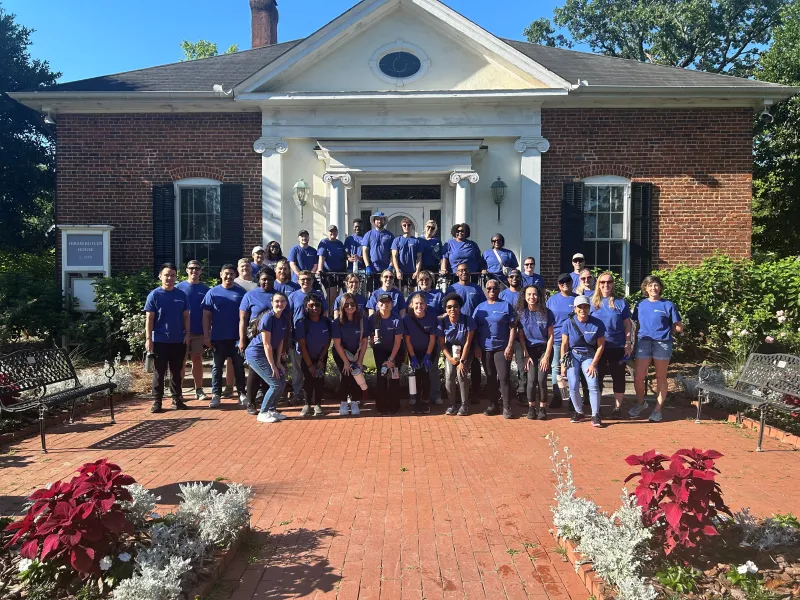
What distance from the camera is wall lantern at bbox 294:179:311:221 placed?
37.7ft

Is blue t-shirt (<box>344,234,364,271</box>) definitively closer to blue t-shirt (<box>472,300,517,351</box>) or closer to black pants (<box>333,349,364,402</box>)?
black pants (<box>333,349,364,402</box>)

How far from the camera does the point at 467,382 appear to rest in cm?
719

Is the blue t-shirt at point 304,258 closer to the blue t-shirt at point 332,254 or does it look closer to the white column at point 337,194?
the blue t-shirt at point 332,254

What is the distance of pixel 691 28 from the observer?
1073 inches

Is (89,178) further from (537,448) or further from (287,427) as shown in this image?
(537,448)

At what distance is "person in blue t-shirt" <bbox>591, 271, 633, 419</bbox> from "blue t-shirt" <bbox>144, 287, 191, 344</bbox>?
5.04 m

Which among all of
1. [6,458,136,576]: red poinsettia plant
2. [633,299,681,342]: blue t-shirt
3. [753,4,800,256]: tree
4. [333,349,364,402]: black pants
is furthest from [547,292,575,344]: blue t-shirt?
[753,4,800,256]: tree

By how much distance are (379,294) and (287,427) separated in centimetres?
192

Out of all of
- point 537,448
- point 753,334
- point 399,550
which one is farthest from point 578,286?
point 399,550

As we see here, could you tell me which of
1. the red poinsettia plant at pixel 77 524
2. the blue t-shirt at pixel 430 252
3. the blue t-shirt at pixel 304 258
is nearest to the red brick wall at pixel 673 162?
the blue t-shirt at pixel 430 252

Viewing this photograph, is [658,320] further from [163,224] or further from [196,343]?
[163,224]

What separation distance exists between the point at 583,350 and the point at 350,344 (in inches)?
107

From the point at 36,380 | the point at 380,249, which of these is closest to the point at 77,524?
the point at 36,380

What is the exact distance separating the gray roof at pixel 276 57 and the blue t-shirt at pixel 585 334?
6.22 metres
